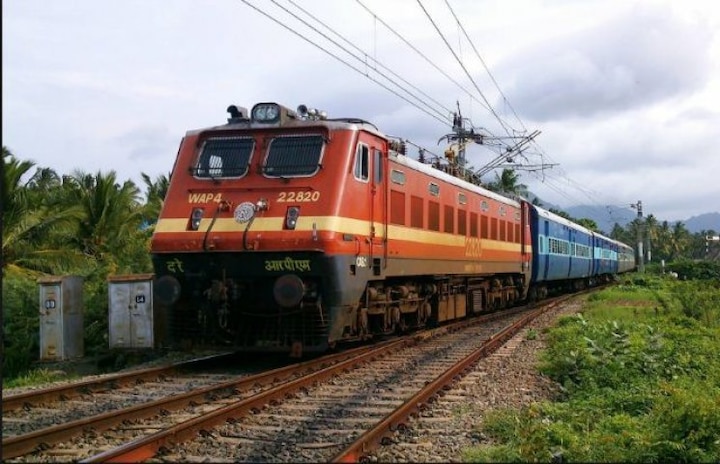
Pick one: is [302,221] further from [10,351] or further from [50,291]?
[10,351]

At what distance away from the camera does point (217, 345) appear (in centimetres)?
1047

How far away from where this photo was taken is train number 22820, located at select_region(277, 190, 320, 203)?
399 inches

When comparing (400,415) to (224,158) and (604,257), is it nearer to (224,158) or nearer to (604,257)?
(224,158)

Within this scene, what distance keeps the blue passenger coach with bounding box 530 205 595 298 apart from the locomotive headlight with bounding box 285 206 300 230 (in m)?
15.6

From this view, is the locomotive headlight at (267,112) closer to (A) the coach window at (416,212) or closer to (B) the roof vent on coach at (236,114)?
(B) the roof vent on coach at (236,114)

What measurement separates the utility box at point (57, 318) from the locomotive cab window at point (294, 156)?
4.55 metres

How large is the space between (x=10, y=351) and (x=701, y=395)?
12.1 m

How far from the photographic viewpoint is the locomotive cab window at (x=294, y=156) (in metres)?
10.5

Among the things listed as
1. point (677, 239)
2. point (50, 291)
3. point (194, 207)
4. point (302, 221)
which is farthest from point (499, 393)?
point (677, 239)

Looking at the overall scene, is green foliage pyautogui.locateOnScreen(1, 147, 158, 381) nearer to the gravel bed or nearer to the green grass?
the green grass

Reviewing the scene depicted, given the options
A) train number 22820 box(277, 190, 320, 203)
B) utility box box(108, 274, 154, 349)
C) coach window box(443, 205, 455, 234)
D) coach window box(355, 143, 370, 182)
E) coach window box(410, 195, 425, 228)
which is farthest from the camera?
coach window box(443, 205, 455, 234)

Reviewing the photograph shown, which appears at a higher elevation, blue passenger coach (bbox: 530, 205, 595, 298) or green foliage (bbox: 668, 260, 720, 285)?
blue passenger coach (bbox: 530, 205, 595, 298)

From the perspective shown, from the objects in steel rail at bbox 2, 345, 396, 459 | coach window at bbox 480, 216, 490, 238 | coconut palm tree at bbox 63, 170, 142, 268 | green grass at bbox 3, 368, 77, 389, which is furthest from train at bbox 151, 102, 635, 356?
coconut palm tree at bbox 63, 170, 142, 268

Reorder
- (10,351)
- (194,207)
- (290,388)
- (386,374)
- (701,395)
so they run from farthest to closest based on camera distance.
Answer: (10,351) < (194,207) < (386,374) < (290,388) < (701,395)
